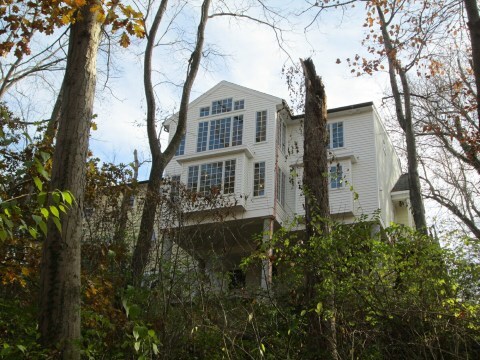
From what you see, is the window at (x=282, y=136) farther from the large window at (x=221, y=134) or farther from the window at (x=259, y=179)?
the large window at (x=221, y=134)

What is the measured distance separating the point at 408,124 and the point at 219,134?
986 cm

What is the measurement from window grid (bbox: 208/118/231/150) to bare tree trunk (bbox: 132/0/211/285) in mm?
7848

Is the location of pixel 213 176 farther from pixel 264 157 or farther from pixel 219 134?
pixel 264 157

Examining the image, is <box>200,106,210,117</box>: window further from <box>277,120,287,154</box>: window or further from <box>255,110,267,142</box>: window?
<box>277,120,287,154</box>: window

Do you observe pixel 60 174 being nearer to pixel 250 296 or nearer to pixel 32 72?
pixel 250 296

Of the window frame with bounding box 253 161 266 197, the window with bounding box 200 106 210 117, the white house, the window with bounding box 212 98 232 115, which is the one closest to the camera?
the white house

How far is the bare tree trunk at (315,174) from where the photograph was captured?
699cm

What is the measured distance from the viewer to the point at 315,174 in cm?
860

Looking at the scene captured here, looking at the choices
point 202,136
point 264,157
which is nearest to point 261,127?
point 264,157

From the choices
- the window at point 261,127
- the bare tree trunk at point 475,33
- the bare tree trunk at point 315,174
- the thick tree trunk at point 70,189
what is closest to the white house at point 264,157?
the window at point 261,127

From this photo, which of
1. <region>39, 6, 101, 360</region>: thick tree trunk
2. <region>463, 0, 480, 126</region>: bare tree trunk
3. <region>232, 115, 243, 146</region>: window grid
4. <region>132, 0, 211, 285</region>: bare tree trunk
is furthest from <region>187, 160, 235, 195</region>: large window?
<region>39, 6, 101, 360</region>: thick tree trunk

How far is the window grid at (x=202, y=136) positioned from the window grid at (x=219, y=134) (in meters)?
0.25

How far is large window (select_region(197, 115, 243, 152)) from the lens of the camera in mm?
23312

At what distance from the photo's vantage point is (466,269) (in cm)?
660
